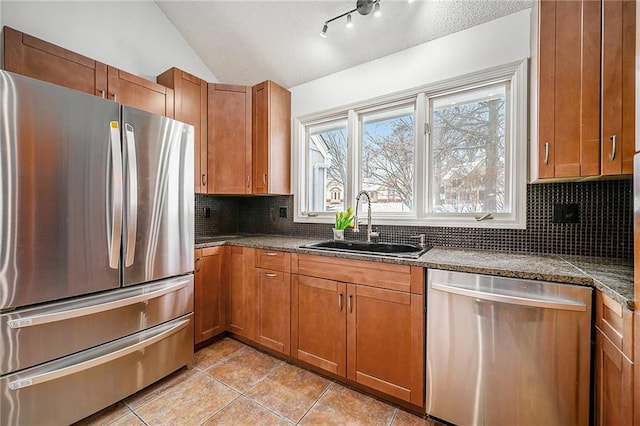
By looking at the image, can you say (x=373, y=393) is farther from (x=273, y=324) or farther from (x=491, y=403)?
(x=273, y=324)

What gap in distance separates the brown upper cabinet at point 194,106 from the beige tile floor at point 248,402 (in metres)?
1.56

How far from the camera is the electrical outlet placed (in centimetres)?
167

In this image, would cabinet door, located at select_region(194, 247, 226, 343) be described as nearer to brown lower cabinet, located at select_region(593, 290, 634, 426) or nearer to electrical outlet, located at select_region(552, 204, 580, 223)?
brown lower cabinet, located at select_region(593, 290, 634, 426)

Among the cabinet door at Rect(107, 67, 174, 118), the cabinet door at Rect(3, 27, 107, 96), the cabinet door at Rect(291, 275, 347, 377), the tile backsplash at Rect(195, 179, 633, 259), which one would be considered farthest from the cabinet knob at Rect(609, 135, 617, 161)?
the cabinet door at Rect(3, 27, 107, 96)

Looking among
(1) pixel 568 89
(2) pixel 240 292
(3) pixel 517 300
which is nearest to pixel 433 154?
(1) pixel 568 89

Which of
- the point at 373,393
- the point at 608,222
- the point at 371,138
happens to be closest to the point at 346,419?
the point at 373,393

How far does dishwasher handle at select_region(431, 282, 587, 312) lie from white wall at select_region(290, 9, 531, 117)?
161 centimetres

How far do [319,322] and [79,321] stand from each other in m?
1.39

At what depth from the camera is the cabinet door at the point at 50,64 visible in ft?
5.14

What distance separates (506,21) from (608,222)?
1.49 m

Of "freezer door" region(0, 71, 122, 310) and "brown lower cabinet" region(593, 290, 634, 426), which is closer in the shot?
"brown lower cabinet" region(593, 290, 634, 426)

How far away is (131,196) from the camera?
1.58 metres

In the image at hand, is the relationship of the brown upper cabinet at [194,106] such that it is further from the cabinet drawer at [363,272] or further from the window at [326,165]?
the cabinet drawer at [363,272]

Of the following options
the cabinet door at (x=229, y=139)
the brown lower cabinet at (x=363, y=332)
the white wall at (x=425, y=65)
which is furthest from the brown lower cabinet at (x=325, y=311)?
the white wall at (x=425, y=65)
